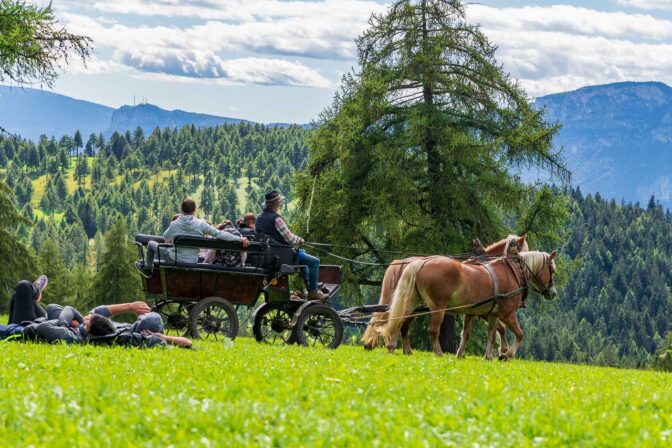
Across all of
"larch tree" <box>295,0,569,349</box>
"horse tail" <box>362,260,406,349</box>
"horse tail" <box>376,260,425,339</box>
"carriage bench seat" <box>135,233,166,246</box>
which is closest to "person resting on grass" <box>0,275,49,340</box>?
"carriage bench seat" <box>135,233,166,246</box>

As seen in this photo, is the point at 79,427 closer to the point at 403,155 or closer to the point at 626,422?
the point at 626,422

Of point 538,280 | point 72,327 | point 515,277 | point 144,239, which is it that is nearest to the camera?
point 72,327

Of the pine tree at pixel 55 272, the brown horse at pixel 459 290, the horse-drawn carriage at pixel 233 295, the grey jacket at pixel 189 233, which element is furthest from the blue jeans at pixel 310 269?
the pine tree at pixel 55 272

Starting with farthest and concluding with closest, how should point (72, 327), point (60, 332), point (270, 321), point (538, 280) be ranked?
point (538, 280), point (270, 321), point (72, 327), point (60, 332)

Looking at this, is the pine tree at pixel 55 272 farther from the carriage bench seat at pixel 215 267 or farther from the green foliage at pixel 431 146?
the carriage bench seat at pixel 215 267

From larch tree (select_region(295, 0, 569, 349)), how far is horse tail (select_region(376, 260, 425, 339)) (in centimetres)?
1208

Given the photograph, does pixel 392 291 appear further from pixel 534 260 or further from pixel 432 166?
pixel 432 166

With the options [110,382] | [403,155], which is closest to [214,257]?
[110,382]

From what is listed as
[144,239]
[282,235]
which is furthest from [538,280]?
[144,239]

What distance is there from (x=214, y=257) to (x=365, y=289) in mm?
18958

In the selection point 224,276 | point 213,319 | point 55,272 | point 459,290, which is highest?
point 459,290

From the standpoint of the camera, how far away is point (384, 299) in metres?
18.1

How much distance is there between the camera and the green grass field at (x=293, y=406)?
6930 millimetres

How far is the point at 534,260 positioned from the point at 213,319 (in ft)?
21.7
